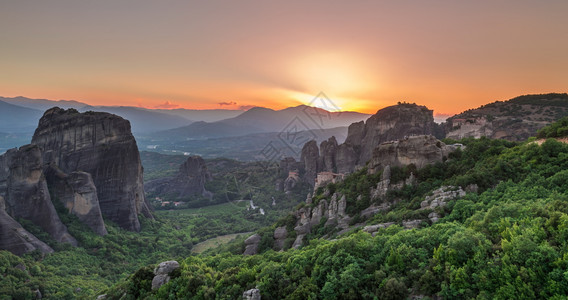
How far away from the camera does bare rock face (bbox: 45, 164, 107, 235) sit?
38.1 m

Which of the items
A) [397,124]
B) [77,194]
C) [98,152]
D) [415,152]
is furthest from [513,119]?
[98,152]

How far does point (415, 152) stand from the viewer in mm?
22375

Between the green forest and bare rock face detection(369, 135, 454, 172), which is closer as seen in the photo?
the green forest

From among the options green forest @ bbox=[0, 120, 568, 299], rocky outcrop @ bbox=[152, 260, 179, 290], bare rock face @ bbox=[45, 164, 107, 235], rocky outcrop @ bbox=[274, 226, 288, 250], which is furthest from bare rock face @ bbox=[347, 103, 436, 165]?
bare rock face @ bbox=[45, 164, 107, 235]

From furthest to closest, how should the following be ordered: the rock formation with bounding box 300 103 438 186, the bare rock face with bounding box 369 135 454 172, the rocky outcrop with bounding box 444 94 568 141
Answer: the rock formation with bounding box 300 103 438 186 < the rocky outcrop with bounding box 444 94 568 141 < the bare rock face with bounding box 369 135 454 172

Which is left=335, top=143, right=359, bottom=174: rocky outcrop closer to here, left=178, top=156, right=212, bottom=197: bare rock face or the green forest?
the green forest

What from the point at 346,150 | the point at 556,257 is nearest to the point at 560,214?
the point at 556,257

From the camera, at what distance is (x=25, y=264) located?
26.4m

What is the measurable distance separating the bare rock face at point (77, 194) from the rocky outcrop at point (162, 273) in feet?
91.0

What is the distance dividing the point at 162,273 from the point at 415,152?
19281mm

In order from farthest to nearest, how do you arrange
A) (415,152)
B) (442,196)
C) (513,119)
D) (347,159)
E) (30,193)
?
(347,159) < (513,119) < (30,193) < (415,152) < (442,196)

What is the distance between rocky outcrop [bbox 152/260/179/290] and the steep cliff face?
66244mm

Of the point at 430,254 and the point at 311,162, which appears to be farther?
the point at 311,162

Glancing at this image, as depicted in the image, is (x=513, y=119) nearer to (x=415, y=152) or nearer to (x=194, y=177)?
(x=415, y=152)
